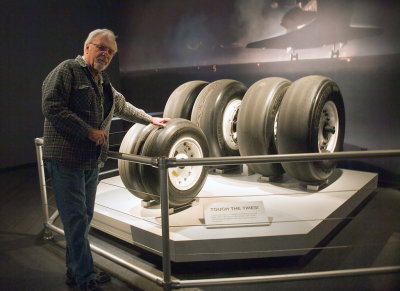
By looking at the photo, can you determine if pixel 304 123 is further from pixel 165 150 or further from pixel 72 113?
pixel 72 113

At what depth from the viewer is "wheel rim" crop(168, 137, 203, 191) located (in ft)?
13.2

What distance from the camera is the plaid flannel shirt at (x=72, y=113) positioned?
102 inches

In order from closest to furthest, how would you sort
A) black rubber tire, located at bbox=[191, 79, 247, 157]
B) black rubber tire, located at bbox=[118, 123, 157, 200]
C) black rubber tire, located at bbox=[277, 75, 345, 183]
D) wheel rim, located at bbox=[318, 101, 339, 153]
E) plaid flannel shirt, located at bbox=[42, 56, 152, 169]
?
plaid flannel shirt, located at bbox=[42, 56, 152, 169]
black rubber tire, located at bbox=[118, 123, 157, 200]
black rubber tire, located at bbox=[277, 75, 345, 183]
wheel rim, located at bbox=[318, 101, 339, 153]
black rubber tire, located at bbox=[191, 79, 247, 157]

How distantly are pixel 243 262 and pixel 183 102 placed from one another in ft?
9.07

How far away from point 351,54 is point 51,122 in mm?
5215

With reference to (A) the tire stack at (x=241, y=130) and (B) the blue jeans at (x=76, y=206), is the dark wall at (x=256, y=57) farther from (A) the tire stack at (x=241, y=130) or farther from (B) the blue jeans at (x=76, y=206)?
(B) the blue jeans at (x=76, y=206)

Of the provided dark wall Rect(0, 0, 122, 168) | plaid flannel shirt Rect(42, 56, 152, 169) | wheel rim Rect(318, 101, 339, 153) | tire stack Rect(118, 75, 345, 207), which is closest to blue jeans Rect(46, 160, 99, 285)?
plaid flannel shirt Rect(42, 56, 152, 169)

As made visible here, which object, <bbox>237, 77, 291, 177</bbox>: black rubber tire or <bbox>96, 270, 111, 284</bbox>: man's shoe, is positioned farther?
<bbox>237, 77, 291, 177</bbox>: black rubber tire

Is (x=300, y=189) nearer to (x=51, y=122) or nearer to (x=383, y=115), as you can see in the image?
(x=383, y=115)

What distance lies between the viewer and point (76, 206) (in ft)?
9.27

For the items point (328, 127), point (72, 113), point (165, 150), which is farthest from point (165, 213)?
point (328, 127)

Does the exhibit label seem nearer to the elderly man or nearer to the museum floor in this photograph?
the museum floor

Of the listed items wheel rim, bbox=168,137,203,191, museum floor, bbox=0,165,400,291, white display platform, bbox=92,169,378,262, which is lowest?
museum floor, bbox=0,165,400,291

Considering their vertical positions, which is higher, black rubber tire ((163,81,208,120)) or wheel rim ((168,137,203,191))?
black rubber tire ((163,81,208,120))
